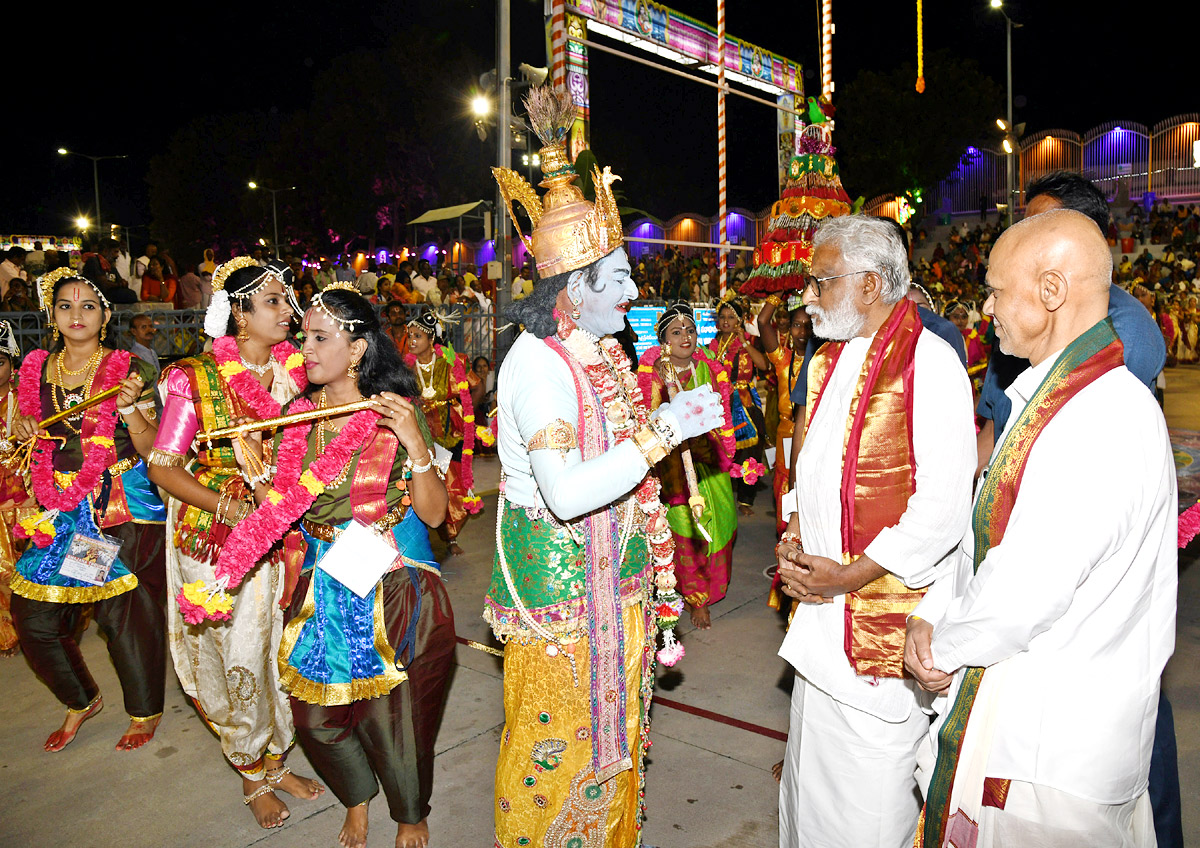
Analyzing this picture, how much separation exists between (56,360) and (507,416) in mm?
2867

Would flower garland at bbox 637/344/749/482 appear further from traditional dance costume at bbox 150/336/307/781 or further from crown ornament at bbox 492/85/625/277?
crown ornament at bbox 492/85/625/277

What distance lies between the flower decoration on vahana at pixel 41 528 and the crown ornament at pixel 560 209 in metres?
2.83

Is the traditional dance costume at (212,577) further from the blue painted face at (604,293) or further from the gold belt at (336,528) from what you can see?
the blue painted face at (604,293)

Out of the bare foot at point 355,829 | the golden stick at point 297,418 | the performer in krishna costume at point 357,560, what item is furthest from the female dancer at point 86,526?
the bare foot at point 355,829

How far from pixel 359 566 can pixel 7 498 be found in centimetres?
311

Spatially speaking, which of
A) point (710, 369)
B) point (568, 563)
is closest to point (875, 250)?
point (568, 563)

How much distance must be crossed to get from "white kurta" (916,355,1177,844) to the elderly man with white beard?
0.50m

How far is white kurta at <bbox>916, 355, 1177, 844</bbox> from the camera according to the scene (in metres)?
1.67

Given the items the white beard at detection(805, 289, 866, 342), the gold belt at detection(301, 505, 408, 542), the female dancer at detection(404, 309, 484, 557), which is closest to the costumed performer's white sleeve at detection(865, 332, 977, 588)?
the white beard at detection(805, 289, 866, 342)

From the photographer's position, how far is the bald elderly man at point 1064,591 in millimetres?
1683

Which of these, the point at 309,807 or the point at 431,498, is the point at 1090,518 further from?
the point at 309,807

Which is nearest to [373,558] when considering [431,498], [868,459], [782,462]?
[431,498]

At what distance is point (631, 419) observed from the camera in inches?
102

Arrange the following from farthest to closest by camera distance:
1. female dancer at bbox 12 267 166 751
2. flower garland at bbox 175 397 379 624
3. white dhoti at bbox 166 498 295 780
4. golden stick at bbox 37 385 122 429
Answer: female dancer at bbox 12 267 166 751 < golden stick at bbox 37 385 122 429 < white dhoti at bbox 166 498 295 780 < flower garland at bbox 175 397 379 624
